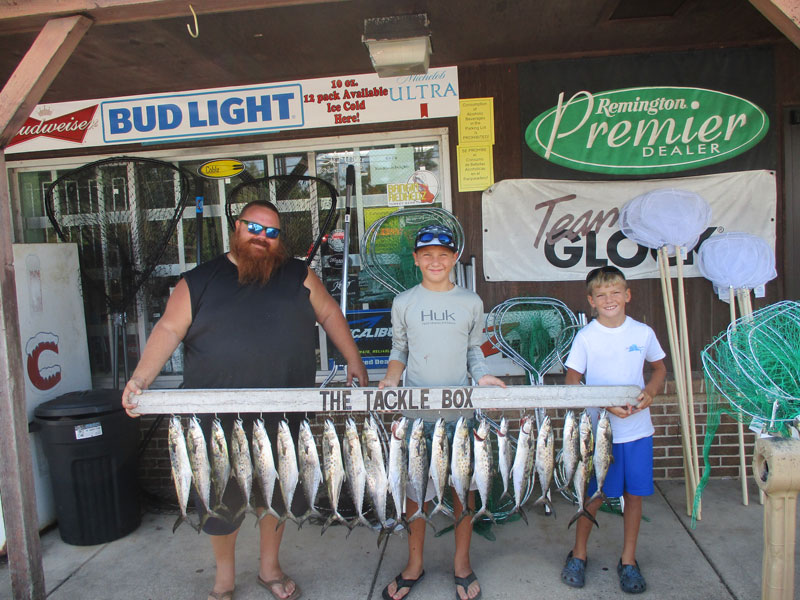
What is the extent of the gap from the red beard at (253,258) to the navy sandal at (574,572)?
2.26 meters

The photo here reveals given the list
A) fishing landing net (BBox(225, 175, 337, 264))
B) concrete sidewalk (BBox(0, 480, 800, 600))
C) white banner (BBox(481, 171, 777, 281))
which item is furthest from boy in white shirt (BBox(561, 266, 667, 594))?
fishing landing net (BBox(225, 175, 337, 264))

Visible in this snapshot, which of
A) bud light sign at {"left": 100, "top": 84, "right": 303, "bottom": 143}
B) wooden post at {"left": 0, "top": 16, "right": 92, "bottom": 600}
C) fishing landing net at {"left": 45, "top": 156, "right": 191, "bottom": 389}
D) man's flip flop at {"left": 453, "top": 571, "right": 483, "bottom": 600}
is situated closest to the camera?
wooden post at {"left": 0, "top": 16, "right": 92, "bottom": 600}

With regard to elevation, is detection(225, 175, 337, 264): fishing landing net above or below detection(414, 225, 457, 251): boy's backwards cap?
above

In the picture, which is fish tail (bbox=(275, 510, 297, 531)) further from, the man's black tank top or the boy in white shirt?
the boy in white shirt

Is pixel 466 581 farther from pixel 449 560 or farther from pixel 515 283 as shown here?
pixel 515 283

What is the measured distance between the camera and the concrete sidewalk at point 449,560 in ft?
10.2

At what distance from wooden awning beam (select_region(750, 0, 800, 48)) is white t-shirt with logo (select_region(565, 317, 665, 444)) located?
1.45 m

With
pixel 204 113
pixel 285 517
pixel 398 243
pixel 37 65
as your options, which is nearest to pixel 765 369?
pixel 285 517

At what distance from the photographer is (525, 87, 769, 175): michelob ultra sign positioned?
13.7 ft

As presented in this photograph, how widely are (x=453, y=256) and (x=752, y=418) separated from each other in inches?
61.1

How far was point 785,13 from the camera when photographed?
7.75ft

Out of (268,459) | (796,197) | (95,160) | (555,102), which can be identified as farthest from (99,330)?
(796,197)

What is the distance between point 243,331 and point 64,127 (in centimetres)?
298

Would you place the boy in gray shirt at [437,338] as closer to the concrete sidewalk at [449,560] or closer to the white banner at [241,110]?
the concrete sidewalk at [449,560]
